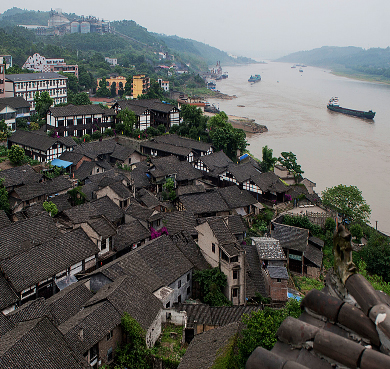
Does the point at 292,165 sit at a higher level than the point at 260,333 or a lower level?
lower

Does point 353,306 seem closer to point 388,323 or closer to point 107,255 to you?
point 388,323

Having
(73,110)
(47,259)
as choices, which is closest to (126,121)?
(73,110)

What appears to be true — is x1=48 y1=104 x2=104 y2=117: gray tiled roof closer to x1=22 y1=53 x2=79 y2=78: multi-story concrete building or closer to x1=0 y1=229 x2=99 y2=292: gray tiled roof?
x1=0 y1=229 x2=99 y2=292: gray tiled roof

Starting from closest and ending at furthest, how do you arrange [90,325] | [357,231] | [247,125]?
[90,325] → [357,231] → [247,125]

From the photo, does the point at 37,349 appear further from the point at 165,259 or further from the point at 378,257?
the point at 378,257

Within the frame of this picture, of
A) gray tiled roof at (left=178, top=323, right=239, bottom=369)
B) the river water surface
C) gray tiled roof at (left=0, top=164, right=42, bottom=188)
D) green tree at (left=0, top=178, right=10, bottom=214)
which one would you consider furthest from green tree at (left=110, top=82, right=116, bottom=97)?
gray tiled roof at (left=178, top=323, right=239, bottom=369)

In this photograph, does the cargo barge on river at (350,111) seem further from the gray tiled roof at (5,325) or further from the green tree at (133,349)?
the gray tiled roof at (5,325)

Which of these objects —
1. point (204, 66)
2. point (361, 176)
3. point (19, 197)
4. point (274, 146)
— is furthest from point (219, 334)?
point (204, 66)
